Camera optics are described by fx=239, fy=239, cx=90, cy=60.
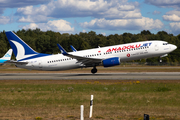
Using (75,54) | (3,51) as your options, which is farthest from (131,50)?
(3,51)

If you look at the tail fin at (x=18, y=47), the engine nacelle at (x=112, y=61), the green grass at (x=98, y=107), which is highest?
the tail fin at (x=18, y=47)

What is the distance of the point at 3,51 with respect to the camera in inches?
4579

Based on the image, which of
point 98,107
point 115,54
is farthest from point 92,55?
point 98,107

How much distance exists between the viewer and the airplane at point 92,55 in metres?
40.0

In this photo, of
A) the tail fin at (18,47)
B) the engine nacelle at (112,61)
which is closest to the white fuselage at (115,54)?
the engine nacelle at (112,61)

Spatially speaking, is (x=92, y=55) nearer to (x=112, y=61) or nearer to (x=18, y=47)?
(x=112, y=61)

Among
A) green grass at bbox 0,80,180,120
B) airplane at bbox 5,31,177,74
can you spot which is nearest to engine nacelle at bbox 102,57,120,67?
airplane at bbox 5,31,177,74

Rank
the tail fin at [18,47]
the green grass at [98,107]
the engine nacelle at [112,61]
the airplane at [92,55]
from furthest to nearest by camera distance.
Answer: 1. the tail fin at [18,47]
2. the airplane at [92,55]
3. the engine nacelle at [112,61]
4. the green grass at [98,107]

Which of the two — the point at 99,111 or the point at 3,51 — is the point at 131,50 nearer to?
the point at 99,111

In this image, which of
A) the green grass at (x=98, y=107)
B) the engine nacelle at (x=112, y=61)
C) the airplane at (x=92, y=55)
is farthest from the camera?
the airplane at (x=92, y=55)

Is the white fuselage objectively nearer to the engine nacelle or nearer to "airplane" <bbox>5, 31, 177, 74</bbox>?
"airplane" <bbox>5, 31, 177, 74</bbox>

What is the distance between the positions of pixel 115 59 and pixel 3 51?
89.5 m

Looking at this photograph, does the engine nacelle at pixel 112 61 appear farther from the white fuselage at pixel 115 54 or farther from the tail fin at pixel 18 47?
the tail fin at pixel 18 47

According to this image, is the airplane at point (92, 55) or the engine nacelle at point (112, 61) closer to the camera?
the engine nacelle at point (112, 61)
